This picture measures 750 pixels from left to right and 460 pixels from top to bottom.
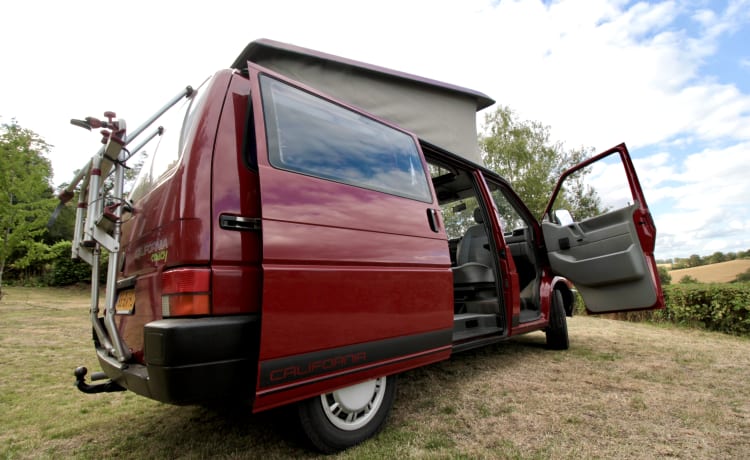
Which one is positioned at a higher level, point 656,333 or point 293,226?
point 293,226

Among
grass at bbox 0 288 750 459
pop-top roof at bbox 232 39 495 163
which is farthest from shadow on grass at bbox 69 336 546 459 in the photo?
pop-top roof at bbox 232 39 495 163

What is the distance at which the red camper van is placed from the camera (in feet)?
5.01

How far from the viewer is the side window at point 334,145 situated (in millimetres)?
1839

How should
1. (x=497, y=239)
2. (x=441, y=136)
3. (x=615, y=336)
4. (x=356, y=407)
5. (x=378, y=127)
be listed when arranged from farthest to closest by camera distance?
(x=615, y=336), (x=497, y=239), (x=441, y=136), (x=378, y=127), (x=356, y=407)

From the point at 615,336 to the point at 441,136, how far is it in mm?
4247

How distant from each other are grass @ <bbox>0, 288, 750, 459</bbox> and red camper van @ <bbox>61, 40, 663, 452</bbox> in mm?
360

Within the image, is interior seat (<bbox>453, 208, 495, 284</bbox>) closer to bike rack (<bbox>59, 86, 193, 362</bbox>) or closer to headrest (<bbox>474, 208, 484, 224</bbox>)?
headrest (<bbox>474, 208, 484, 224</bbox>)

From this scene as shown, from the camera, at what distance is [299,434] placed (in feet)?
5.86

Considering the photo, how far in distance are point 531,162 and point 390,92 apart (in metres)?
15.6

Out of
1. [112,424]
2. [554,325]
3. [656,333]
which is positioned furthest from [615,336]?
[112,424]

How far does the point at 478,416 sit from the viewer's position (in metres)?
2.36

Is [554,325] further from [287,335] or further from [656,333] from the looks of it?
[287,335]

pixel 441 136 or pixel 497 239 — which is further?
pixel 497 239

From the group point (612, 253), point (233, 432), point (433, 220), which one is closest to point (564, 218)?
point (612, 253)
